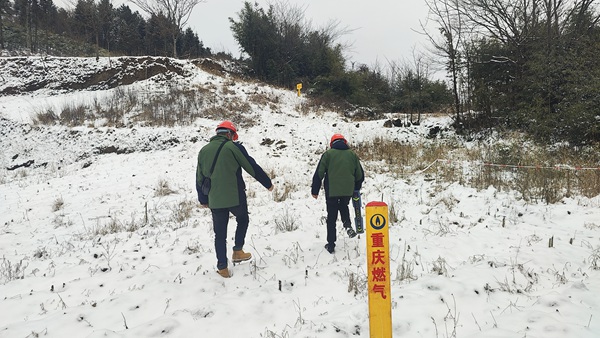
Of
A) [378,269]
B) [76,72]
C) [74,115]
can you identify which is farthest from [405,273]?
[76,72]

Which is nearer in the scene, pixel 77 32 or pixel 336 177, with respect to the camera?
pixel 336 177

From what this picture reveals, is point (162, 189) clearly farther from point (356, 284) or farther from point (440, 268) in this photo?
point (440, 268)

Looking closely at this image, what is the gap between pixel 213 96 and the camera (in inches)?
759

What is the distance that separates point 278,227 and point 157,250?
207 centimetres

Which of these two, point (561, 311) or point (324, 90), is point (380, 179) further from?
point (324, 90)

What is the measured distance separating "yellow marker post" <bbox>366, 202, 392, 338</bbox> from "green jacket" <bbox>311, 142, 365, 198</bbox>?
8.83 ft

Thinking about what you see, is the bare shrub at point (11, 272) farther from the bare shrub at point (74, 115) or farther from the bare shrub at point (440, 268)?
the bare shrub at point (74, 115)

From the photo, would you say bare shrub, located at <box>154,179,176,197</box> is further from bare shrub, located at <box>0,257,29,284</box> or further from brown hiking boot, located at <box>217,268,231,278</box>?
brown hiking boot, located at <box>217,268,231,278</box>

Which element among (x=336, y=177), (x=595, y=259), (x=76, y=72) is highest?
(x=76, y=72)

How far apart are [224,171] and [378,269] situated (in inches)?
101

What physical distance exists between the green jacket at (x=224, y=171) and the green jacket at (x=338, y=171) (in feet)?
3.85

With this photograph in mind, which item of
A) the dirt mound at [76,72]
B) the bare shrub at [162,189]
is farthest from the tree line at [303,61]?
the bare shrub at [162,189]

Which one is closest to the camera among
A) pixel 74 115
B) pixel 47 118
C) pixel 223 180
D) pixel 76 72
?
pixel 223 180

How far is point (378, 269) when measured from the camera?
6.13 feet
